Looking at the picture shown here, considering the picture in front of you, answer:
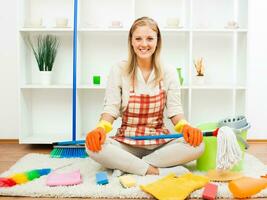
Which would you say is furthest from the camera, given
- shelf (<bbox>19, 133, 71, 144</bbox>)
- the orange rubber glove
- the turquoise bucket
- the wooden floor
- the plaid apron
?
shelf (<bbox>19, 133, 71, 144</bbox>)

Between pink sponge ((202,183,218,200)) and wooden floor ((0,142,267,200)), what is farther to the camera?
wooden floor ((0,142,267,200))

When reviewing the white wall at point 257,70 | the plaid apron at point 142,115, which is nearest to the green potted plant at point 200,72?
the white wall at point 257,70

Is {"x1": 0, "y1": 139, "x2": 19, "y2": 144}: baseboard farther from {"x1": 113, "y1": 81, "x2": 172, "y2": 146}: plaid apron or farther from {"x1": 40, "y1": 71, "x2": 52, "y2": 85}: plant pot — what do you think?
{"x1": 113, "y1": 81, "x2": 172, "y2": 146}: plaid apron

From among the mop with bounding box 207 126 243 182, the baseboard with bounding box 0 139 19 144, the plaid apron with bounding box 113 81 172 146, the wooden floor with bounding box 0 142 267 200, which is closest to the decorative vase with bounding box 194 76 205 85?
the wooden floor with bounding box 0 142 267 200

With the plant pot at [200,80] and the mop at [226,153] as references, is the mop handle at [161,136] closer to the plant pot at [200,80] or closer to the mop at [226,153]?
the mop at [226,153]

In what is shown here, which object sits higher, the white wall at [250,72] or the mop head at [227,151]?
the white wall at [250,72]

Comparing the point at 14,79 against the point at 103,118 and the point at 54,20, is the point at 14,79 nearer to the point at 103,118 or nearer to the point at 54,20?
the point at 54,20

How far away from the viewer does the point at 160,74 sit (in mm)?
1776

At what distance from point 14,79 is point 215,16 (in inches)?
49.9

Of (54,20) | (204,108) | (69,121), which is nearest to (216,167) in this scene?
(204,108)

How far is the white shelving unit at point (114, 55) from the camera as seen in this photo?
2.38 m

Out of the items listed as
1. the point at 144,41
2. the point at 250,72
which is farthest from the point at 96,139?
the point at 250,72

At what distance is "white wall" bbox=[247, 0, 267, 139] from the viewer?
238 centimetres

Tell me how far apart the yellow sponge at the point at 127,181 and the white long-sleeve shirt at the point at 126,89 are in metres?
0.34
